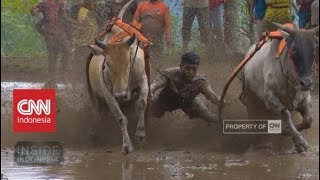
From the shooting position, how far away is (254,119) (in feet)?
28.7

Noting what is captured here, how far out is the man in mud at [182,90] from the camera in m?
8.77

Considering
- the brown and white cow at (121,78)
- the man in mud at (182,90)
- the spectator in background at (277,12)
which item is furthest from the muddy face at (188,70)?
the spectator in background at (277,12)

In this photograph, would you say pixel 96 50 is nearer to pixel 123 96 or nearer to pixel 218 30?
pixel 123 96

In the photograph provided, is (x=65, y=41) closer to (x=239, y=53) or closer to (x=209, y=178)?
(x=239, y=53)

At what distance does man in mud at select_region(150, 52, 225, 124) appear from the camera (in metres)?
8.77

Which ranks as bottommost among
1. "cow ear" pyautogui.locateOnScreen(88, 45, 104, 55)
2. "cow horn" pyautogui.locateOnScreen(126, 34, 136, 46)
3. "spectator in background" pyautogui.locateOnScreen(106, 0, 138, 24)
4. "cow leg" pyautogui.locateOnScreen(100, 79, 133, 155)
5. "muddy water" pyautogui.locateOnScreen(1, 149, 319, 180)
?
"muddy water" pyautogui.locateOnScreen(1, 149, 319, 180)

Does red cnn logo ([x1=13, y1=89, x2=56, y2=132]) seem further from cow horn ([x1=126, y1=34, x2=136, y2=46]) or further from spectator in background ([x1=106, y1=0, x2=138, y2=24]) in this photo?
spectator in background ([x1=106, y1=0, x2=138, y2=24])

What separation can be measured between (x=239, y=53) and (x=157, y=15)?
1510mm

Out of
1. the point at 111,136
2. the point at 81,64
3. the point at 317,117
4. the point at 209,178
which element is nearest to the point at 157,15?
the point at 81,64

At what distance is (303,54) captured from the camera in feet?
24.7

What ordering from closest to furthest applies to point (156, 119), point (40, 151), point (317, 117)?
1. point (40, 151)
2. point (317, 117)
3. point (156, 119)

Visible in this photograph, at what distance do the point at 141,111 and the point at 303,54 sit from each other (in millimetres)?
1818

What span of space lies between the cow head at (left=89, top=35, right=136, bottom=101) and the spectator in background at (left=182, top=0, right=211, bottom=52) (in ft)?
9.38

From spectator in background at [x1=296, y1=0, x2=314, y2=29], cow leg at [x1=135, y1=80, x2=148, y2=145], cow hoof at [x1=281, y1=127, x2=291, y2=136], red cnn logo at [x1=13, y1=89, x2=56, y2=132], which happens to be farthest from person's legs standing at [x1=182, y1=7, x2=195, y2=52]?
red cnn logo at [x1=13, y1=89, x2=56, y2=132]
